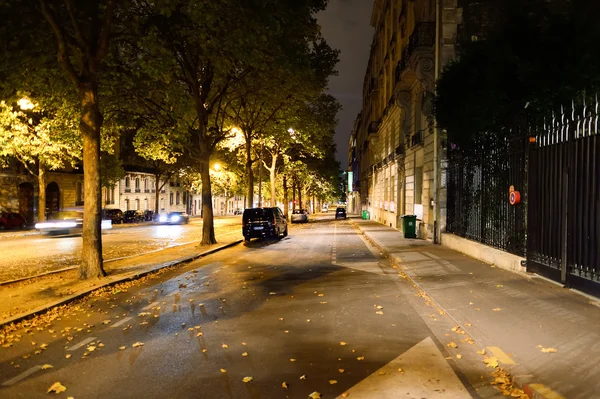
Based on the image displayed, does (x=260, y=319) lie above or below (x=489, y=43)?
below

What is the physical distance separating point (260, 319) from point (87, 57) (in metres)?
8.29

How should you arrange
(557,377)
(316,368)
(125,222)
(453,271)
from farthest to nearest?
(125,222)
(453,271)
(316,368)
(557,377)

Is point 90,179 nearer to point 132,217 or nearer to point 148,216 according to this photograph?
point 132,217

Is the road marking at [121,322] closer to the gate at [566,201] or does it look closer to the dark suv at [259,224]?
the gate at [566,201]

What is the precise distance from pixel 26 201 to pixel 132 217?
442 inches

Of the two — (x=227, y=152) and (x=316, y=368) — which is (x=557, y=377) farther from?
(x=227, y=152)

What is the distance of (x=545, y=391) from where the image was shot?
4.42m

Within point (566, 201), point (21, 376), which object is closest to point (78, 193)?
point (21, 376)

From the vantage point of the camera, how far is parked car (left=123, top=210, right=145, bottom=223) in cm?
5226

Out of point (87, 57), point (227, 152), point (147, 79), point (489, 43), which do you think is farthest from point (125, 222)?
point (489, 43)

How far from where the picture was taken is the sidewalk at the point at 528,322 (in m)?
4.77

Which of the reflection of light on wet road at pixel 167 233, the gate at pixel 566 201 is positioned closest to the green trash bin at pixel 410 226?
the gate at pixel 566 201

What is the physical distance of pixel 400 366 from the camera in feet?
17.8

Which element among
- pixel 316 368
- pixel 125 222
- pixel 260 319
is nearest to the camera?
pixel 316 368
